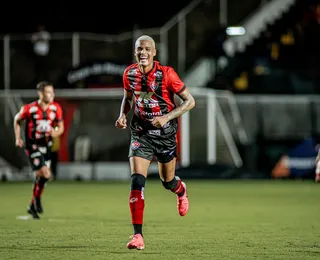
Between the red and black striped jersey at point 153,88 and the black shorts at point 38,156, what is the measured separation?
4.11 meters

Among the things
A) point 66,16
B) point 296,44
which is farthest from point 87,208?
point 66,16

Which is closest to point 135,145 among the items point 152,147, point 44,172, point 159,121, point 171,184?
point 152,147

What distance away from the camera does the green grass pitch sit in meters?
9.14

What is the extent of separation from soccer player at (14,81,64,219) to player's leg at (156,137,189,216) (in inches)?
129

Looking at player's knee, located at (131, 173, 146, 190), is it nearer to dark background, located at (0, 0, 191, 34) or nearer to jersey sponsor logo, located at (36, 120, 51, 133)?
jersey sponsor logo, located at (36, 120, 51, 133)

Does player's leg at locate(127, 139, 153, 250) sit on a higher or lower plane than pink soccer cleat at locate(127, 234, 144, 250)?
higher

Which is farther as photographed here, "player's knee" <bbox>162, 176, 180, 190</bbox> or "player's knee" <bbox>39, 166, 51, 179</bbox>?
"player's knee" <bbox>39, 166, 51, 179</bbox>

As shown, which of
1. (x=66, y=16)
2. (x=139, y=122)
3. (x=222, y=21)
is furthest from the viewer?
(x=66, y=16)

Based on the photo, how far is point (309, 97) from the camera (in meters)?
27.3

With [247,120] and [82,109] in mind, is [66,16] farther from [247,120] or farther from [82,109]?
[247,120]

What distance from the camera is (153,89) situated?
32.0ft

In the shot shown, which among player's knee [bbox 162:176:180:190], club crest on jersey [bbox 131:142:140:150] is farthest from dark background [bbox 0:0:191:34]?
club crest on jersey [bbox 131:142:140:150]

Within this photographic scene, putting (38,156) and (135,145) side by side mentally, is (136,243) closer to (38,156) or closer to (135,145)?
(135,145)

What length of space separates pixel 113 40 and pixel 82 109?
2699 mm
